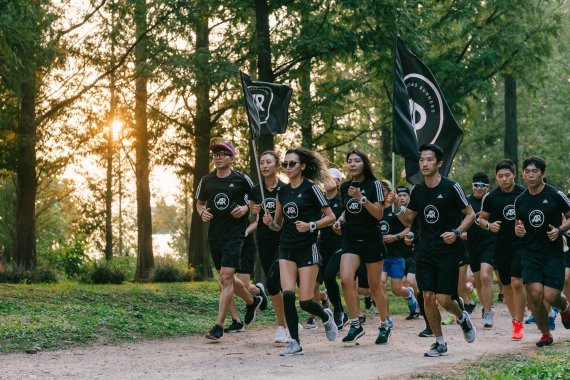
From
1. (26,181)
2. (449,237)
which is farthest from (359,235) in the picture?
(26,181)

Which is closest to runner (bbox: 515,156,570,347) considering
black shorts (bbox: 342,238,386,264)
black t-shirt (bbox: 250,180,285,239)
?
black shorts (bbox: 342,238,386,264)

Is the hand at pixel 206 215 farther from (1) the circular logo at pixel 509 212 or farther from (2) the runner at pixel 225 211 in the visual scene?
(1) the circular logo at pixel 509 212

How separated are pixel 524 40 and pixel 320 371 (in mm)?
18090

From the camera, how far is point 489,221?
1265 centimetres

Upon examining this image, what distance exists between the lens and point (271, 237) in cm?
1289

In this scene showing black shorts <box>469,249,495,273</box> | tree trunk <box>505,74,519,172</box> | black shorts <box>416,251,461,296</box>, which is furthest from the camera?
tree trunk <box>505,74,519,172</box>

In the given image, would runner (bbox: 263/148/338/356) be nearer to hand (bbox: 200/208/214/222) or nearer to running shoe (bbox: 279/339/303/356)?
running shoe (bbox: 279/339/303/356)

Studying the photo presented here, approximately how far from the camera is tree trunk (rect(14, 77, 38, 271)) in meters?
24.7

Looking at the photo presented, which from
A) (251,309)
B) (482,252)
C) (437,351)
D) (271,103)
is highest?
(271,103)

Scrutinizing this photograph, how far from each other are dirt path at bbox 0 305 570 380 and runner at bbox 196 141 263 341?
2.91 ft

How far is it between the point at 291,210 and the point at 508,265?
338 cm

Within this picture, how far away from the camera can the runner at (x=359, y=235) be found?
442 inches

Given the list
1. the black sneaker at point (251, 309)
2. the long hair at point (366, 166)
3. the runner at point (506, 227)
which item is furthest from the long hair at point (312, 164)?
the black sneaker at point (251, 309)

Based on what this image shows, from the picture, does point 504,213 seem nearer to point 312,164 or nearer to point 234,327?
point 312,164
